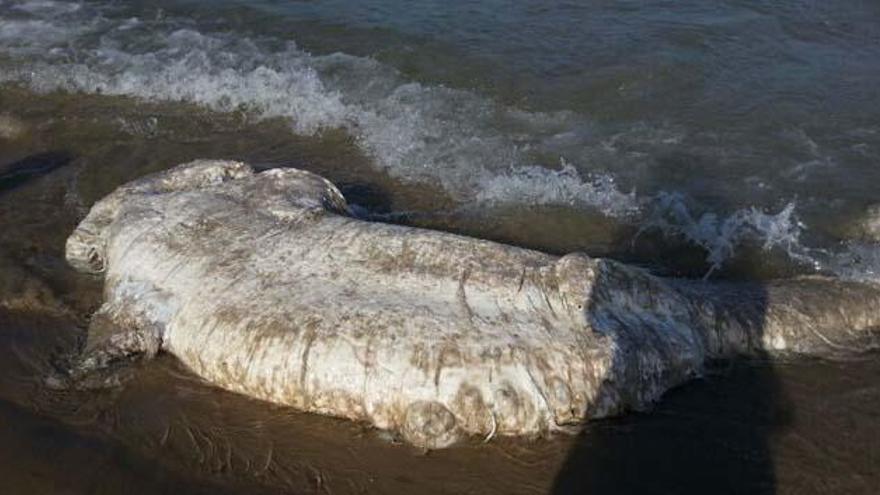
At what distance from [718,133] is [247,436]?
658 cm

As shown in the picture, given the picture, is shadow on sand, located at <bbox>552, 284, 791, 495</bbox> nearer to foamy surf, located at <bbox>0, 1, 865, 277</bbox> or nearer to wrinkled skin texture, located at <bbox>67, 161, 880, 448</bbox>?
wrinkled skin texture, located at <bbox>67, 161, 880, 448</bbox>

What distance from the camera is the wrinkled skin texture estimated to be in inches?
211

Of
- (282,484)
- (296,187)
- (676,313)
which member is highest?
(296,187)

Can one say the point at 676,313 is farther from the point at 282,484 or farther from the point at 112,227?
the point at 112,227

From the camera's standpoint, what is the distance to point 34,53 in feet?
40.3

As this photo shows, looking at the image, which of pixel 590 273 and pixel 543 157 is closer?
pixel 590 273

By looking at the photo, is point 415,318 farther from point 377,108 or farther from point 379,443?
point 377,108

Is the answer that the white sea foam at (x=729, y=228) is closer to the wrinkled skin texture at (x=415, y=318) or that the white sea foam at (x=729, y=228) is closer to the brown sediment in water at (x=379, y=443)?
the wrinkled skin texture at (x=415, y=318)

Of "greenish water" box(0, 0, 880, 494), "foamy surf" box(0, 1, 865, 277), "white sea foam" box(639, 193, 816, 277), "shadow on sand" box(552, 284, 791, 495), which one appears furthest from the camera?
"foamy surf" box(0, 1, 865, 277)

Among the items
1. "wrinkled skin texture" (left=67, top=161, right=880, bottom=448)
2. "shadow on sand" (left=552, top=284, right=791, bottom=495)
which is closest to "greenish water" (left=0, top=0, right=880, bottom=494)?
"shadow on sand" (left=552, top=284, right=791, bottom=495)

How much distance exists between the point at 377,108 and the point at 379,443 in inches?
233

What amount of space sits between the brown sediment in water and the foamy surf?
196 cm

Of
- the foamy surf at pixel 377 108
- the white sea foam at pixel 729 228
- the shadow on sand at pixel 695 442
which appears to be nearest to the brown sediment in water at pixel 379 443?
the shadow on sand at pixel 695 442

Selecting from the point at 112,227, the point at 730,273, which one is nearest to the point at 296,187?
the point at 112,227
